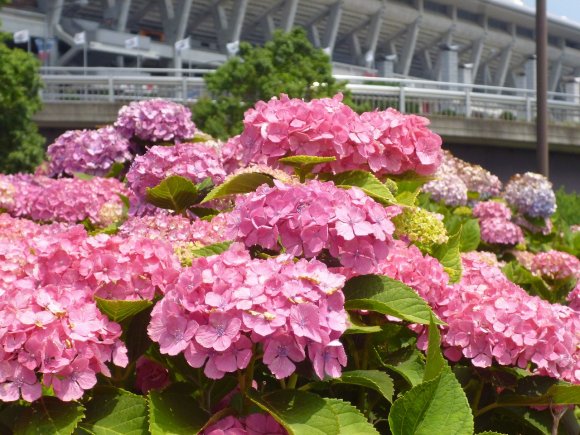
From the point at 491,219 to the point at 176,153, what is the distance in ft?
12.3

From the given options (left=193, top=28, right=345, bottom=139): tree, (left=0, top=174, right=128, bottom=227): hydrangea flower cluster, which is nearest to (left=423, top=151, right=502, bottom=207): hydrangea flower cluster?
(left=0, top=174, right=128, bottom=227): hydrangea flower cluster

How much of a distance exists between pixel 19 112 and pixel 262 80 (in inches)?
200

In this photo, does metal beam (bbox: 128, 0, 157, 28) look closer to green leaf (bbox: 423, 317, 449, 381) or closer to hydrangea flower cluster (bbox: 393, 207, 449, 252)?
hydrangea flower cluster (bbox: 393, 207, 449, 252)

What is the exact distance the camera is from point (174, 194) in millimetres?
3619

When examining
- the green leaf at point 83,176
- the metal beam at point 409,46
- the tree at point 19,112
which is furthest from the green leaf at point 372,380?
the metal beam at point 409,46

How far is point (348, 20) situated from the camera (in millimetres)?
61594

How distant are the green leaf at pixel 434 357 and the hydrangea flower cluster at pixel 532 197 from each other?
5820mm

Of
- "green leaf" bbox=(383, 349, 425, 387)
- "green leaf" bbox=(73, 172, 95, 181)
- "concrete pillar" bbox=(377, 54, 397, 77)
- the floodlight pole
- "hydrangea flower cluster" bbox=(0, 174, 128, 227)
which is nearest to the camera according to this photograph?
"green leaf" bbox=(383, 349, 425, 387)

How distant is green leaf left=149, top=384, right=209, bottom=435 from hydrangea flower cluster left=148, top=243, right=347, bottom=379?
0.42 ft

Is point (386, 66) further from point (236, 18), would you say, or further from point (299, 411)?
point (299, 411)

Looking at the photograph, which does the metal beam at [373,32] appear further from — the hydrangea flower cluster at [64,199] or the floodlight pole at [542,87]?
the hydrangea flower cluster at [64,199]

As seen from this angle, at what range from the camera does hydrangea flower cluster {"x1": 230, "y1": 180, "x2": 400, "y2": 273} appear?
2143mm

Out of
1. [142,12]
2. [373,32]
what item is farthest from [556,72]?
[142,12]

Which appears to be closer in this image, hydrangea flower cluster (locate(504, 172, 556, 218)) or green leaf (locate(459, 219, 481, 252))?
green leaf (locate(459, 219, 481, 252))
